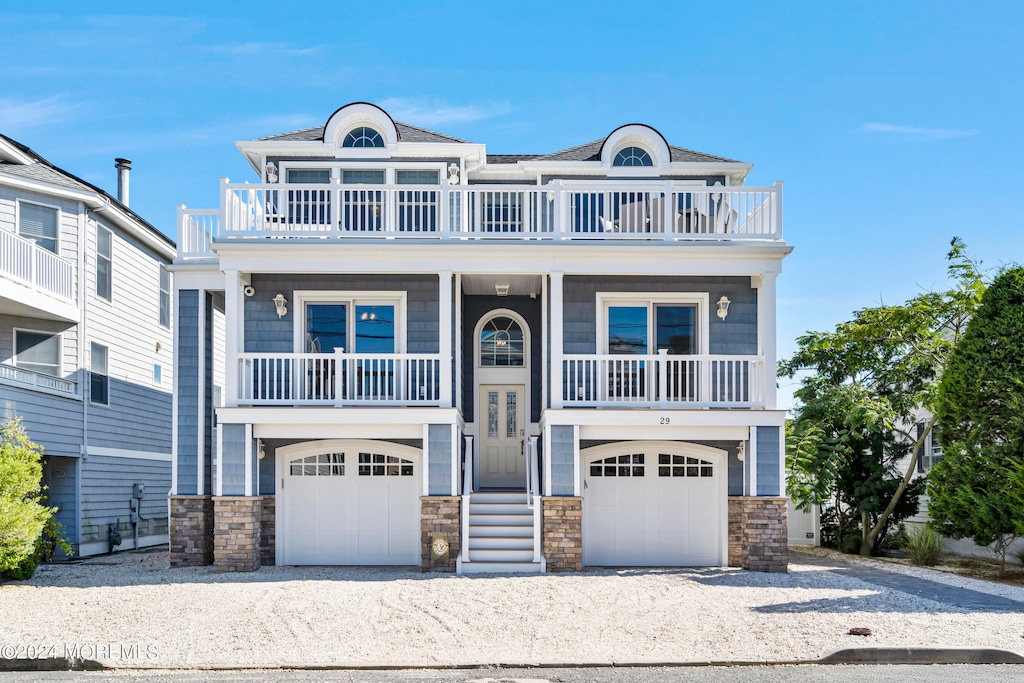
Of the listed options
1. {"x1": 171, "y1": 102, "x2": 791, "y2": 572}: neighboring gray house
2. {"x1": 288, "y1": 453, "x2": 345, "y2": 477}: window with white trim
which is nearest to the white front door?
{"x1": 171, "y1": 102, "x2": 791, "y2": 572}: neighboring gray house

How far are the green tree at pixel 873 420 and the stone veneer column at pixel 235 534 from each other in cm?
893

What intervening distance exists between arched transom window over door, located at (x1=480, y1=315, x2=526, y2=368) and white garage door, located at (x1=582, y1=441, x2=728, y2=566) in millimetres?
A: 2828

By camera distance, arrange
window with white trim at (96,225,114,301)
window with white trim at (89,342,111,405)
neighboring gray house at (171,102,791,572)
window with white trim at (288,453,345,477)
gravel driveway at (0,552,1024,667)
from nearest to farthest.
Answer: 1. gravel driveway at (0,552,1024,667)
2. neighboring gray house at (171,102,791,572)
3. window with white trim at (288,453,345,477)
4. window with white trim at (89,342,111,405)
5. window with white trim at (96,225,114,301)

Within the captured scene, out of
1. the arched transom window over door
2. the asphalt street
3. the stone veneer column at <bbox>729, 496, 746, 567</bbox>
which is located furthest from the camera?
the arched transom window over door

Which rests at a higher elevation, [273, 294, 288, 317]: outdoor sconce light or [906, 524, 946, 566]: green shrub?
[273, 294, 288, 317]: outdoor sconce light

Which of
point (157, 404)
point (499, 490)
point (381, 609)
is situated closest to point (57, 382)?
point (157, 404)

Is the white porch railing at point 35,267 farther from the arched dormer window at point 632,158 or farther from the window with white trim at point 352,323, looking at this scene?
the arched dormer window at point 632,158

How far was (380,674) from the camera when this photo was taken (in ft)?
27.4

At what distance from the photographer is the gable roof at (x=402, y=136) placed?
58.6ft

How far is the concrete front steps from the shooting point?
14.1 m

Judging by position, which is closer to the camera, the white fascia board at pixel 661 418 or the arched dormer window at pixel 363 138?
the white fascia board at pixel 661 418

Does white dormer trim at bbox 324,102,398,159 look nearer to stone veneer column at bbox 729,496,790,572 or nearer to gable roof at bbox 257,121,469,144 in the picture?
gable roof at bbox 257,121,469,144

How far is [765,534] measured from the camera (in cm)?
1439

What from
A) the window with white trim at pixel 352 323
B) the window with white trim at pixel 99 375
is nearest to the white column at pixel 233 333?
the window with white trim at pixel 352 323
